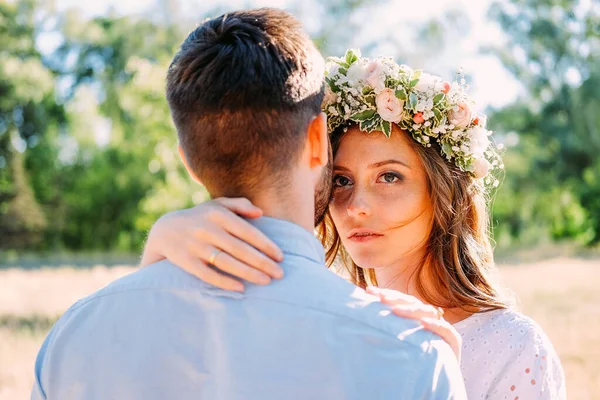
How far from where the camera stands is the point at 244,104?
72.4 inches

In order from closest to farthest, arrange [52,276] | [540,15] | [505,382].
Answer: [505,382] < [52,276] < [540,15]

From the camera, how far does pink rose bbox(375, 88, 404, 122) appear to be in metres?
3.34

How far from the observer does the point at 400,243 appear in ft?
11.0

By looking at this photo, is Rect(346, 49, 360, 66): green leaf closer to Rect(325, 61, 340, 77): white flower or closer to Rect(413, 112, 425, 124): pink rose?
Rect(325, 61, 340, 77): white flower

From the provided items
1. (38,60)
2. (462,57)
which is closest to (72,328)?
(462,57)

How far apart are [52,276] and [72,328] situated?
1879 centimetres

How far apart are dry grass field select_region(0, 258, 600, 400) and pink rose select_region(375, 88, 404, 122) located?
366cm

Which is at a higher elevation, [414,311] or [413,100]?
[413,100]

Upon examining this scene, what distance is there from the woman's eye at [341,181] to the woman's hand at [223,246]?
1476 millimetres

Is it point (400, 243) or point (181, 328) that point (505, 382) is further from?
point (181, 328)

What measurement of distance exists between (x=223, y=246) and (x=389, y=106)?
1.71m

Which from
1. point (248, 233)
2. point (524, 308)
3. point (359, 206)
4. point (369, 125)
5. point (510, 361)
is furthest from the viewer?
point (524, 308)

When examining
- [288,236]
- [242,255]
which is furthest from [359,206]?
[242,255]

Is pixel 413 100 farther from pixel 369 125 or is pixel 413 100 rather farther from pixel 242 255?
pixel 242 255
